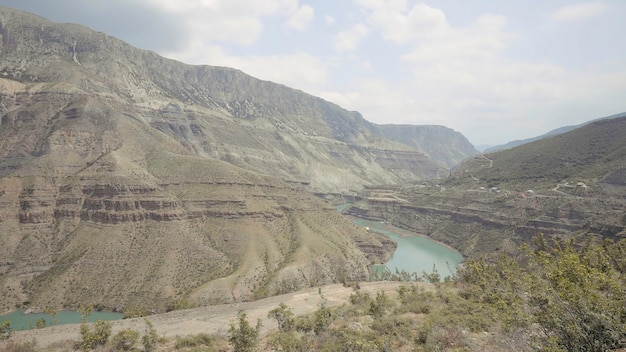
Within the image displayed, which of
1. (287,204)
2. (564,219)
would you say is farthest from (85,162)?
(564,219)

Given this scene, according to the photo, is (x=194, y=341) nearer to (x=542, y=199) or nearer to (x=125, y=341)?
(x=125, y=341)

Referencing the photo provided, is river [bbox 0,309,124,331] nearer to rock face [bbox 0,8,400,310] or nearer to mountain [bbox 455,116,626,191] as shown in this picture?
rock face [bbox 0,8,400,310]

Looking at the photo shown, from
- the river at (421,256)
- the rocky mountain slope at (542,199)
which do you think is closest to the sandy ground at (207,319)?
the rocky mountain slope at (542,199)

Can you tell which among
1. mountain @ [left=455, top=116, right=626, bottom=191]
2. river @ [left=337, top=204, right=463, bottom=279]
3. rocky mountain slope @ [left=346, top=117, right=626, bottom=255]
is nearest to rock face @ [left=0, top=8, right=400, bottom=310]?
river @ [left=337, top=204, right=463, bottom=279]

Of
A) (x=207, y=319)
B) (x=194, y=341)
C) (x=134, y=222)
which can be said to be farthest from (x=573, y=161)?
(x=194, y=341)

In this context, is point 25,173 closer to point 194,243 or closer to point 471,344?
point 194,243
